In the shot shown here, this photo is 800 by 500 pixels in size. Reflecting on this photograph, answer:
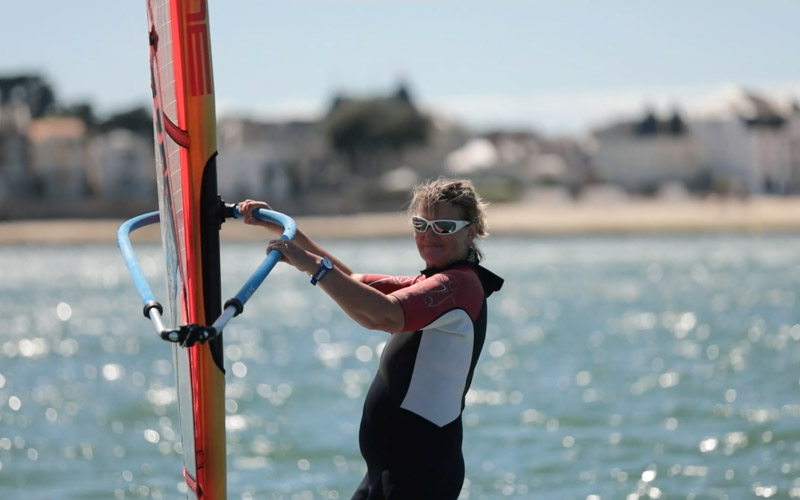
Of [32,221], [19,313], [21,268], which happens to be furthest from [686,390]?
[32,221]

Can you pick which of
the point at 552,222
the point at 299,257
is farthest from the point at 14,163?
the point at 299,257

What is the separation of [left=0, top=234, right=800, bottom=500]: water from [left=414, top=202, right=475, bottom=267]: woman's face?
3.90 metres

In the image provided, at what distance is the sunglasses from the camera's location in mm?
3750

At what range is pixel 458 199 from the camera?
12.3 ft

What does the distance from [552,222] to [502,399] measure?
5045 cm

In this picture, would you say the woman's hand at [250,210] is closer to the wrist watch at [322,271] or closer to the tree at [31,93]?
the wrist watch at [322,271]

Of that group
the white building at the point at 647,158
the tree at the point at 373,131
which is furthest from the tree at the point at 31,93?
the white building at the point at 647,158

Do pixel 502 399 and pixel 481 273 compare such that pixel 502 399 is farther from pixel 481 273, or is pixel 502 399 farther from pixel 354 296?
pixel 354 296

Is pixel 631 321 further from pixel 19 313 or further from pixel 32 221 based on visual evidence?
pixel 32 221

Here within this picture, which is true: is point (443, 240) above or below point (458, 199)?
below

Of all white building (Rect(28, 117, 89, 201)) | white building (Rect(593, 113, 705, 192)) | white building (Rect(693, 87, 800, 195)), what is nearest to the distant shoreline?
white building (Rect(28, 117, 89, 201))

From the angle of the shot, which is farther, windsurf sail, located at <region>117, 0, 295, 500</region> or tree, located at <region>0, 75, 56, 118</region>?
tree, located at <region>0, 75, 56, 118</region>

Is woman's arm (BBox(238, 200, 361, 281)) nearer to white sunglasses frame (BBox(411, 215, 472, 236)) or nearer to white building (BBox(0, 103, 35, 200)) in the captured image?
white sunglasses frame (BBox(411, 215, 472, 236))

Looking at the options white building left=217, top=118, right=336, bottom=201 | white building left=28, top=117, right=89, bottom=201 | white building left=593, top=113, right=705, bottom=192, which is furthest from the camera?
white building left=593, top=113, right=705, bottom=192
